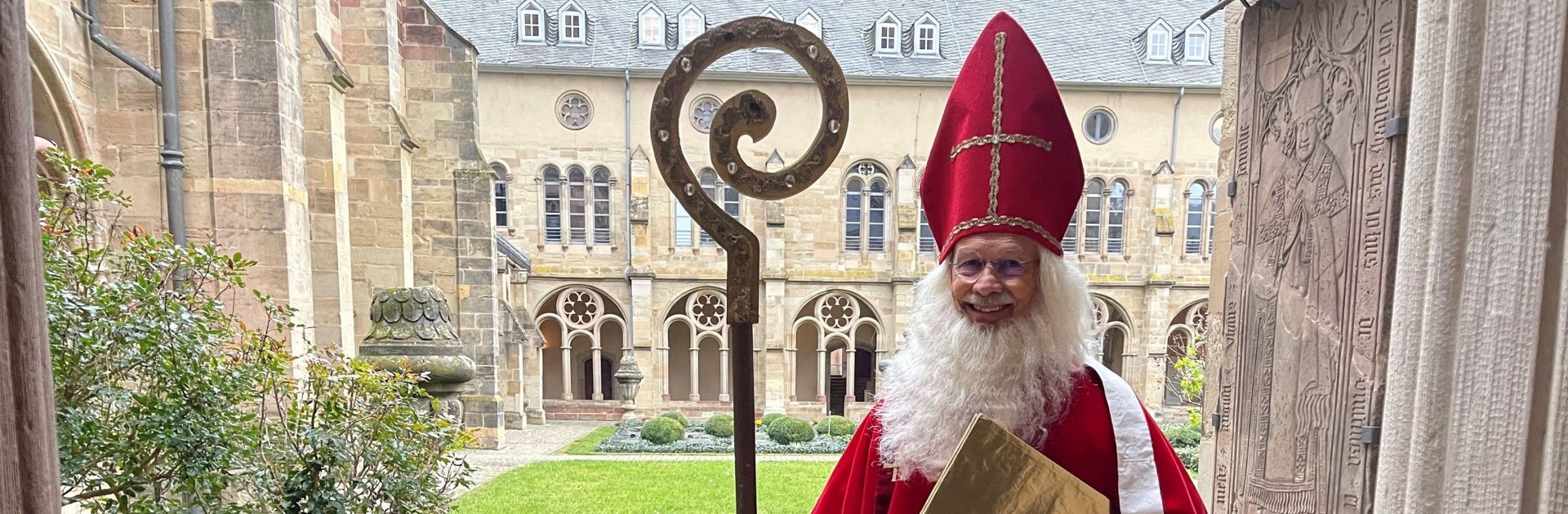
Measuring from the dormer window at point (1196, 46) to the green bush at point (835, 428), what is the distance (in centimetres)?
1025

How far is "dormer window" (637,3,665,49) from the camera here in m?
12.9

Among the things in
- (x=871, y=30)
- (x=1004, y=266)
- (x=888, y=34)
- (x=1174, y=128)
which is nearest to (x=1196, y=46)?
(x=1174, y=128)

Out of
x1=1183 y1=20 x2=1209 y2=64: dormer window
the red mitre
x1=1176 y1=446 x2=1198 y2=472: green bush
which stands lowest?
x1=1176 y1=446 x2=1198 y2=472: green bush

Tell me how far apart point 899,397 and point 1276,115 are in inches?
77.1

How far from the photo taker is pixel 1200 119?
40.6ft

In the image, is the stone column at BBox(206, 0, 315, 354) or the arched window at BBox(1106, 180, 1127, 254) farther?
the arched window at BBox(1106, 180, 1127, 254)

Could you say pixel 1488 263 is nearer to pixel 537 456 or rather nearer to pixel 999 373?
pixel 999 373

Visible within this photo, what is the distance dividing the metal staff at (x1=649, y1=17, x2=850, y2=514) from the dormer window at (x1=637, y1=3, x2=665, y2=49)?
1279 cm

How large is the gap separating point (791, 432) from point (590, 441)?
3.04 metres

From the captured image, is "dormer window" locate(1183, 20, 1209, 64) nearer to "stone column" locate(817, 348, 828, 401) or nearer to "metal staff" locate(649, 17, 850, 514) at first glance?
"stone column" locate(817, 348, 828, 401)

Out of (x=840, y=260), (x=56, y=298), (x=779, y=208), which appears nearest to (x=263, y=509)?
(x=56, y=298)

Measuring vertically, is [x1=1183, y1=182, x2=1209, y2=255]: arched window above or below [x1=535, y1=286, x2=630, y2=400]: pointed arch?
above

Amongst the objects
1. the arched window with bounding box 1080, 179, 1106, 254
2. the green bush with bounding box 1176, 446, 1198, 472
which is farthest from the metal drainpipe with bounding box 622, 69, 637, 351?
the arched window with bounding box 1080, 179, 1106, 254

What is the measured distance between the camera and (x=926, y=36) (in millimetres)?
13164
